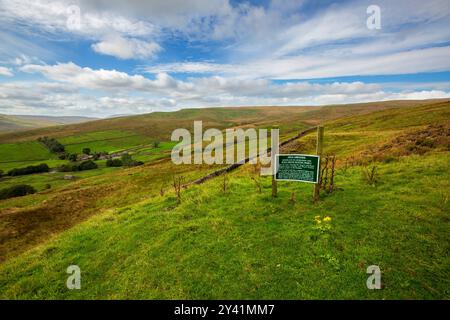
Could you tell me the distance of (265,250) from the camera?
868 cm

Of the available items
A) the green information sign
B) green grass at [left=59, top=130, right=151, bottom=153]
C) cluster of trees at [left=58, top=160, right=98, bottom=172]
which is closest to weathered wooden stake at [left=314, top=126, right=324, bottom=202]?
the green information sign

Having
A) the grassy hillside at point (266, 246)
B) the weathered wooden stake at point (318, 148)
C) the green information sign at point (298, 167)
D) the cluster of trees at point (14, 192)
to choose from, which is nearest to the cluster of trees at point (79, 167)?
the cluster of trees at point (14, 192)

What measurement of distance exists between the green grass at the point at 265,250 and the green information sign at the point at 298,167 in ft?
5.01

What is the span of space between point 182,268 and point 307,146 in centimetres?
3307

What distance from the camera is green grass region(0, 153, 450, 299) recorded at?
23.1ft

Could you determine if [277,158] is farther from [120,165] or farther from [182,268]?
[120,165]

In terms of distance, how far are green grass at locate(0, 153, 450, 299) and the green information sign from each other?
153cm

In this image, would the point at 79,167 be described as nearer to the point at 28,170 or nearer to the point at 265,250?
the point at 28,170

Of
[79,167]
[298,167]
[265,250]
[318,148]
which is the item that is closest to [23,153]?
[79,167]

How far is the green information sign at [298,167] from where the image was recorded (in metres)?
10.9

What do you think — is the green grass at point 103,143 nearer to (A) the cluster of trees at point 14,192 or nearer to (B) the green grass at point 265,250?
(A) the cluster of trees at point 14,192
